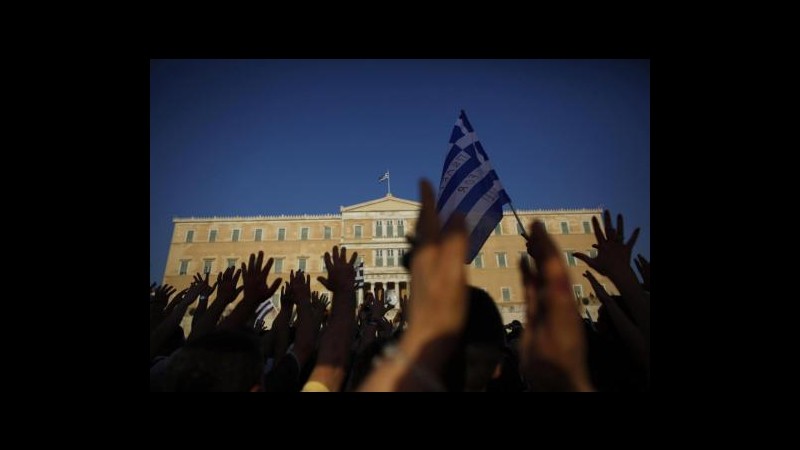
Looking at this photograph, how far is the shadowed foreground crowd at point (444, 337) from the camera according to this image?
91 centimetres

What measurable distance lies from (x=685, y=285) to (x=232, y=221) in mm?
45604

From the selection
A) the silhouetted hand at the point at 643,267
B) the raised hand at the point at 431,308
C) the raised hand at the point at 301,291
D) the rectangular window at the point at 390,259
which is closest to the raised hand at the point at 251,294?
the raised hand at the point at 301,291

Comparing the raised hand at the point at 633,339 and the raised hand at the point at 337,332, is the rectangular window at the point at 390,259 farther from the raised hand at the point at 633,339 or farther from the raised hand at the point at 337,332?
the raised hand at the point at 633,339

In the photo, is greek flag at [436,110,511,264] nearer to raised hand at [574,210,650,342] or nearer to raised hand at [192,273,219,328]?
raised hand at [574,210,650,342]

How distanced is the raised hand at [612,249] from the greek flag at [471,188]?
128 inches

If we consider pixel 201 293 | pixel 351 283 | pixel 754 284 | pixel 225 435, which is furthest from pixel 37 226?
pixel 754 284

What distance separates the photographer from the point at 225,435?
59.5 inches

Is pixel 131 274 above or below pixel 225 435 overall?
above

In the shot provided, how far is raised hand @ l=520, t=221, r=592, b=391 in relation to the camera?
985 millimetres

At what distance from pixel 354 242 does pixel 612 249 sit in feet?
128

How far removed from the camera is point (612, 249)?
226cm

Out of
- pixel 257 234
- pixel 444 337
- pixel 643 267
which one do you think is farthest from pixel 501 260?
pixel 444 337

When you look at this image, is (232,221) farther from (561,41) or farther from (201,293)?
(561,41)

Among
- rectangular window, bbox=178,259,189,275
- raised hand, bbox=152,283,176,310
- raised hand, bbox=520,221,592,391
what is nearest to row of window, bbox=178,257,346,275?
rectangular window, bbox=178,259,189,275
